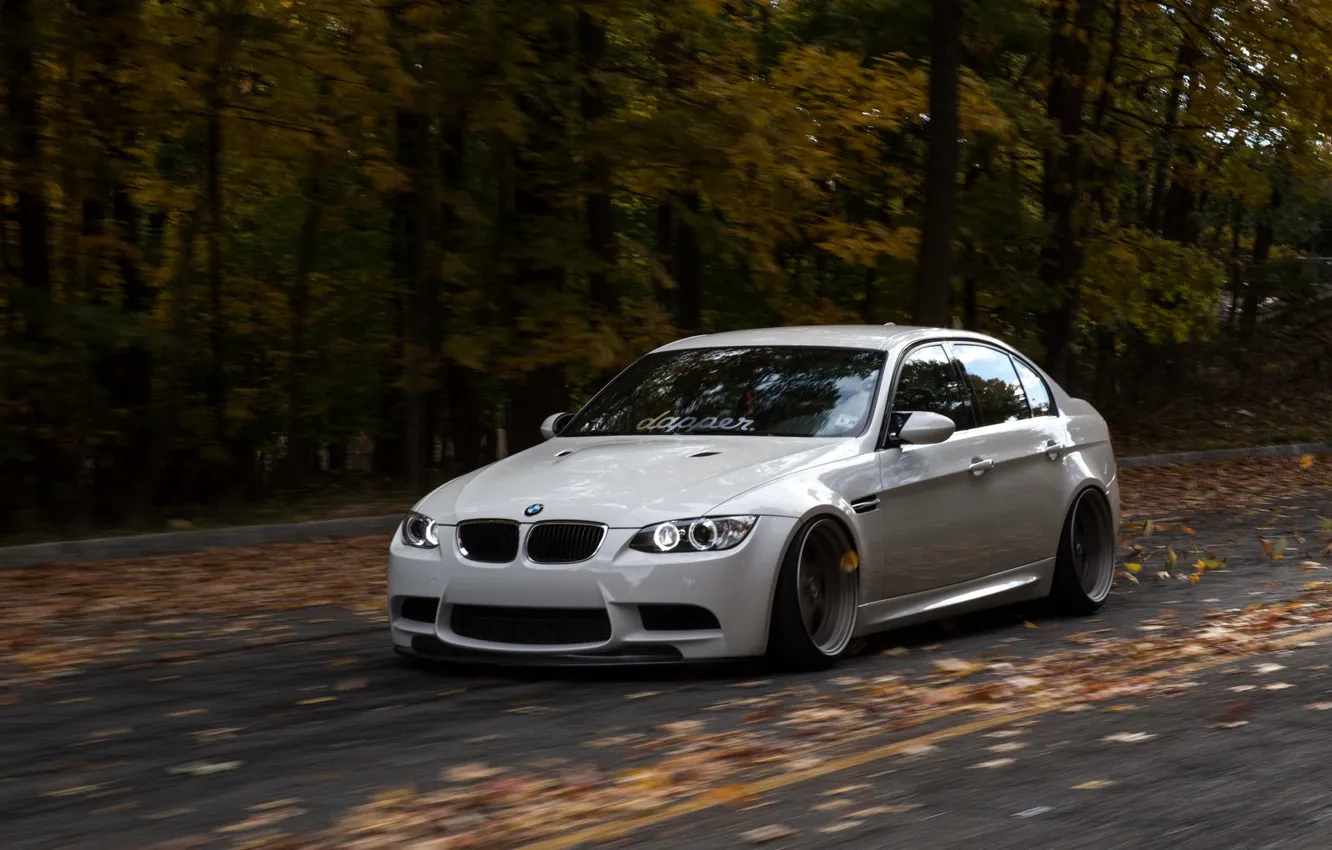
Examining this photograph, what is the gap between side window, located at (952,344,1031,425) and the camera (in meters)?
9.65

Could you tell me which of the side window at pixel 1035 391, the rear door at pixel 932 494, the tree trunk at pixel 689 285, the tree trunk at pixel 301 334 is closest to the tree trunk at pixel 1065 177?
the tree trunk at pixel 689 285

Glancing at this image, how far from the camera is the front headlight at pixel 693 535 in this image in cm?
747

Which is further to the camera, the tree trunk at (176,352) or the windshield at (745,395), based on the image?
the tree trunk at (176,352)

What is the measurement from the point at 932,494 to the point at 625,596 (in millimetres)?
2015

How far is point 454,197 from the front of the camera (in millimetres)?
18875

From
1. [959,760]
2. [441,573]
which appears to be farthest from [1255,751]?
[441,573]

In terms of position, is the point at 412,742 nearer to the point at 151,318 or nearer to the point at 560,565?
the point at 560,565

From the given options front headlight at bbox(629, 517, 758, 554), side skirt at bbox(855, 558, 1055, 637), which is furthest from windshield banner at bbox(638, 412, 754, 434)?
front headlight at bbox(629, 517, 758, 554)

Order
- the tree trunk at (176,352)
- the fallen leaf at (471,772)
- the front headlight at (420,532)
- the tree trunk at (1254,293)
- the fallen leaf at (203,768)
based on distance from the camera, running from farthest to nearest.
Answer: the tree trunk at (1254,293)
the tree trunk at (176,352)
the front headlight at (420,532)
the fallen leaf at (203,768)
the fallen leaf at (471,772)

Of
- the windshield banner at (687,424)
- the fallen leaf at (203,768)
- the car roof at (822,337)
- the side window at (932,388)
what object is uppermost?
the car roof at (822,337)

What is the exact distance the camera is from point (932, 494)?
8766 mm

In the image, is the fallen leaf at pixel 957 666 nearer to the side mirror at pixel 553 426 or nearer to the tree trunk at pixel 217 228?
the side mirror at pixel 553 426

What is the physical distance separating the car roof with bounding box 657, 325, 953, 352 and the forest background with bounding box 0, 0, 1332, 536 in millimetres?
7406

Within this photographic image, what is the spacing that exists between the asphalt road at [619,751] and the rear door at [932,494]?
1.37 ft
